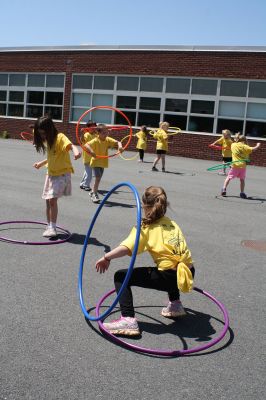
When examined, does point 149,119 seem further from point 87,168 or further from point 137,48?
point 87,168

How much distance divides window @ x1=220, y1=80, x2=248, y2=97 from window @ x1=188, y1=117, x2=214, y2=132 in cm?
163

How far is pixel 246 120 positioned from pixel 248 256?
62.5 feet

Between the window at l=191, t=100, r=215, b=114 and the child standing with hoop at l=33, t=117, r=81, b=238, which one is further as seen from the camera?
the window at l=191, t=100, r=215, b=114

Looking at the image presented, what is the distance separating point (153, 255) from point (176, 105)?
76.2ft

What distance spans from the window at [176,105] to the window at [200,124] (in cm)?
78

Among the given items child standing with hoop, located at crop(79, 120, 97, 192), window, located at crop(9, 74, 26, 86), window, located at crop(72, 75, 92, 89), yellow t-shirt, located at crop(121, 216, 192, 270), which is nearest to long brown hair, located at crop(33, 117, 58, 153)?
yellow t-shirt, located at crop(121, 216, 192, 270)

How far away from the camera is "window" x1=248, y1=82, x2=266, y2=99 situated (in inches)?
967

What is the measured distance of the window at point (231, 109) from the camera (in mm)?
25266

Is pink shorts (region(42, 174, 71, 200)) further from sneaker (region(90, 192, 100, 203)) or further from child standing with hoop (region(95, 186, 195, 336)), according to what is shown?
sneaker (region(90, 192, 100, 203))

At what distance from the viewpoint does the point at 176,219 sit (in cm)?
982

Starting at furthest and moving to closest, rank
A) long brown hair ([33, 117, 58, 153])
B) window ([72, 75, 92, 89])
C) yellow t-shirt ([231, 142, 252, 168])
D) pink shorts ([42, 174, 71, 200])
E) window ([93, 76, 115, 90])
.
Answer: window ([72, 75, 92, 89]), window ([93, 76, 115, 90]), yellow t-shirt ([231, 142, 252, 168]), pink shorts ([42, 174, 71, 200]), long brown hair ([33, 117, 58, 153])

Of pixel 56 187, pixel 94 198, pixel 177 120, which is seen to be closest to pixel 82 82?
pixel 177 120

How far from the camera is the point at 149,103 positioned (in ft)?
90.1

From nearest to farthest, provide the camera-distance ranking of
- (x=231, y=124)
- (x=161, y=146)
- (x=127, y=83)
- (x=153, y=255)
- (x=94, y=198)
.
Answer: (x=153, y=255)
(x=94, y=198)
(x=161, y=146)
(x=231, y=124)
(x=127, y=83)
